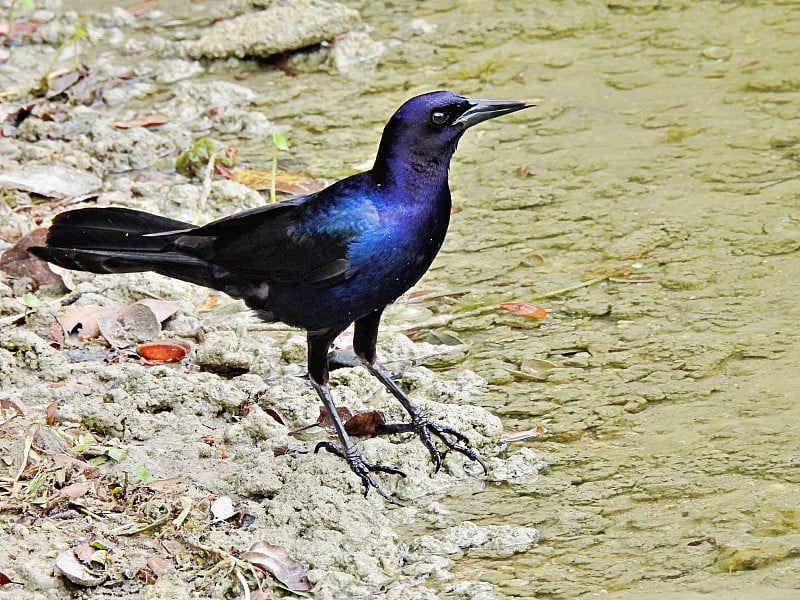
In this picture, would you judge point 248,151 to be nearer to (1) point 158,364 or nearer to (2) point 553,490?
(1) point 158,364

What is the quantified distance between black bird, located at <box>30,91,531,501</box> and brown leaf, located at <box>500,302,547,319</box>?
799 millimetres

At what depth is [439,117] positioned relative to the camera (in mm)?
3994

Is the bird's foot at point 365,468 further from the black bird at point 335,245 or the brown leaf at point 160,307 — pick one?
the brown leaf at point 160,307

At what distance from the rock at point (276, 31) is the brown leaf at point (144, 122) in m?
0.91

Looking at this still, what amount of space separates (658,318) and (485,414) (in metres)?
0.94

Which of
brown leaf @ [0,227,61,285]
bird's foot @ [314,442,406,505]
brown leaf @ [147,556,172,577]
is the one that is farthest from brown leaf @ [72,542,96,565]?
brown leaf @ [0,227,61,285]

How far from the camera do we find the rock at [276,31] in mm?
7480

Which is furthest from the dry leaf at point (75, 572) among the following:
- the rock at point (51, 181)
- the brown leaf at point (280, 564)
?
the rock at point (51, 181)

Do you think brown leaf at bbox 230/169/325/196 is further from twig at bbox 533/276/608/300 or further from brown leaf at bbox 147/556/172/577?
brown leaf at bbox 147/556/172/577

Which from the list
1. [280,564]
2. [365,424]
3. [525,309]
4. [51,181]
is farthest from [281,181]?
[280,564]

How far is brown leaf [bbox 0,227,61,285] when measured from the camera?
17.0 ft

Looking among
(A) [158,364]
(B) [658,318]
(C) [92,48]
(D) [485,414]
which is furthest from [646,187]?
(C) [92,48]

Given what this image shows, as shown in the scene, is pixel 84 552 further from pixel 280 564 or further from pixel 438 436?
pixel 438 436

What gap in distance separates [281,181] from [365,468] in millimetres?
2453
